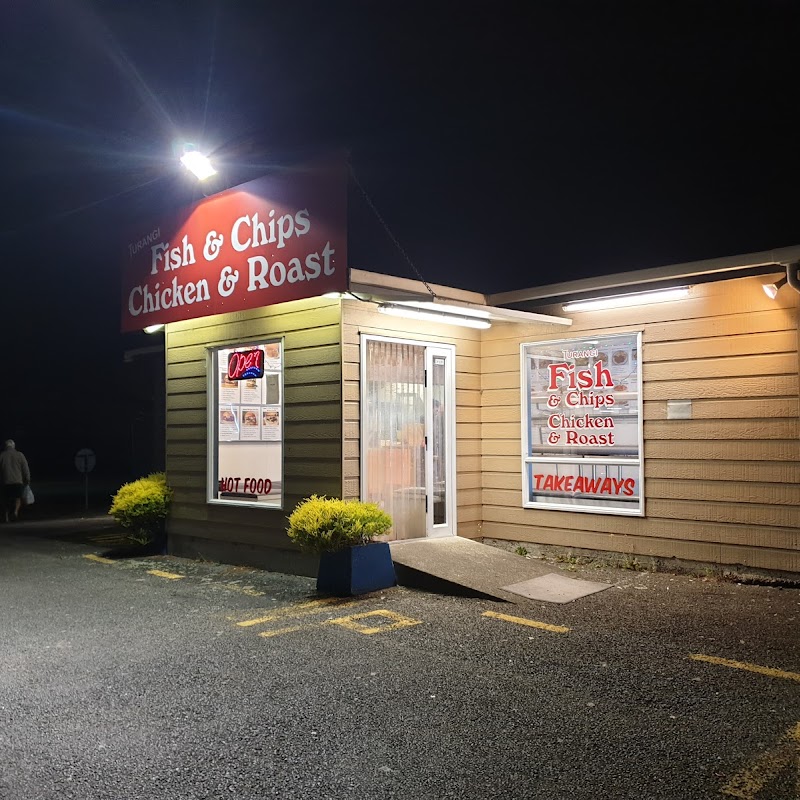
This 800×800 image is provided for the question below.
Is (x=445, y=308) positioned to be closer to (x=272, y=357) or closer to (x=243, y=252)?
(x=243, y=252)

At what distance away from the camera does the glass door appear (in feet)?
28.5

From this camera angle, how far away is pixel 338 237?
303 inches

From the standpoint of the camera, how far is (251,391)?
401 inches

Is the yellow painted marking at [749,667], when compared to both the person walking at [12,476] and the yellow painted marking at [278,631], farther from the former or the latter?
the person walking at [12,476]

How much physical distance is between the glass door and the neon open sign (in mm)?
1560

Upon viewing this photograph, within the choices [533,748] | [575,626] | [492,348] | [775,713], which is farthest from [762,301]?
[533,748]

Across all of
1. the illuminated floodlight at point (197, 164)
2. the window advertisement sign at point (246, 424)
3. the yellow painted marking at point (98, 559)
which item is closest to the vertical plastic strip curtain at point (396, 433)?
the window advertisement sign at point (246, 424)

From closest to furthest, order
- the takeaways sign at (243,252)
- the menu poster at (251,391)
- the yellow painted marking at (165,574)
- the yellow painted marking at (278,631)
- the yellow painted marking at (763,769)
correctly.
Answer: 1. the yellow painted marking at (763,769)
2. the yellow painted marking at (278,631)
3. the takeaways sign at (243,252)
4. the yellow painted marking at (165,574)
5. the menu poster at (251,391)

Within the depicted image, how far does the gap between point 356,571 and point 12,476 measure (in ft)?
34.8

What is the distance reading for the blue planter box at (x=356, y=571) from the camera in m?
7.45

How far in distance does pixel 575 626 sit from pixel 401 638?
4.76 feet

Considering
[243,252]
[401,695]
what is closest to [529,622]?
[401,695]

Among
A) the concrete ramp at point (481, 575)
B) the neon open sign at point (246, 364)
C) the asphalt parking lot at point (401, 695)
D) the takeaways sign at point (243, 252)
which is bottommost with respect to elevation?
the asphalt parking lot at point (401, 695)

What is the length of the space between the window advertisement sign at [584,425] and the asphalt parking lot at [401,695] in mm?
1638
